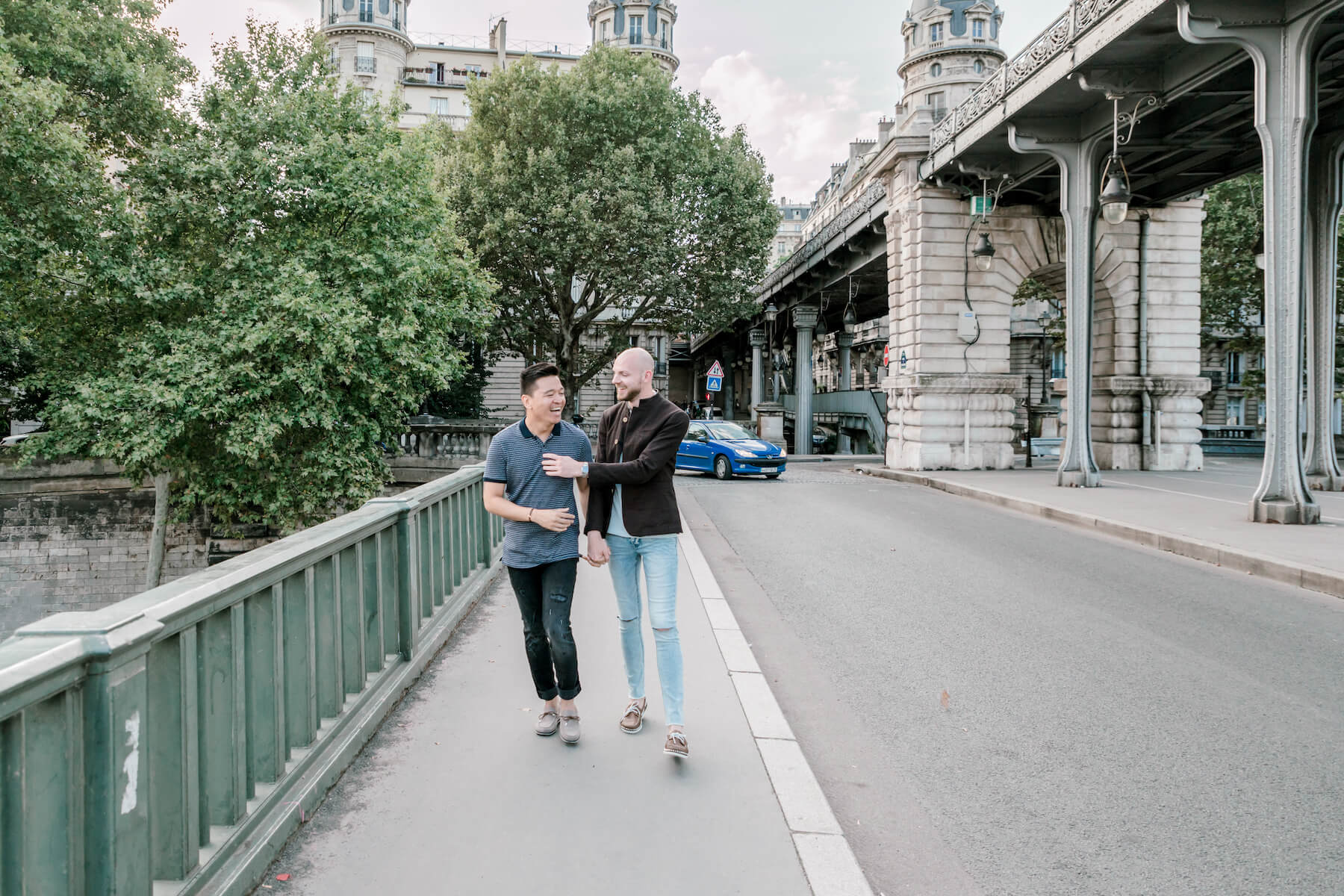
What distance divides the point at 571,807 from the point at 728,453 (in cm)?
1769

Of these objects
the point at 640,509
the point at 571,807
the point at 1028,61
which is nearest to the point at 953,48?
the point at 1028,61

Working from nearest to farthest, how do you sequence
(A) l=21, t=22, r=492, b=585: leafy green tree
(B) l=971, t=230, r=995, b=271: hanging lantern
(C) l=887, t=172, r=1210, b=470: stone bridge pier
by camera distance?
(A) l=21, t=22, r=492, b=585: leafy green tree < (B) l=971, t=230, r=995, b=271: hanging lantern < (C) l=887, t=172, r=1210, b=470: stone bridge pier

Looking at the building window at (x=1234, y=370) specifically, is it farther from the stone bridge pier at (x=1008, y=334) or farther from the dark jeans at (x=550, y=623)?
the dark jeans at (x=550, y=623)

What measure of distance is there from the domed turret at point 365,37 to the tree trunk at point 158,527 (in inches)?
1804

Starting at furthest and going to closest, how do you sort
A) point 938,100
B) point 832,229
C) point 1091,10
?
point 938,100
point 832,229
point 1091,10

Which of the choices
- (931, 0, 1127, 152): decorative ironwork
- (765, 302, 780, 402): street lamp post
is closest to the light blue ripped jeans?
(931, 0, 1127, 152): decorative ironwork

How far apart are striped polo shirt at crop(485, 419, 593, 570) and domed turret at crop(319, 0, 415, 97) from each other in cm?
6507

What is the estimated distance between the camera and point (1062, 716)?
15.3ft

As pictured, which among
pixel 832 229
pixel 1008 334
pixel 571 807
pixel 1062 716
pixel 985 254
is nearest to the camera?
pixel 571 807

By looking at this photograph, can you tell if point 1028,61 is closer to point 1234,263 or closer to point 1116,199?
point 1116,199

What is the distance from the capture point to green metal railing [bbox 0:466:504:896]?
1.90 meters

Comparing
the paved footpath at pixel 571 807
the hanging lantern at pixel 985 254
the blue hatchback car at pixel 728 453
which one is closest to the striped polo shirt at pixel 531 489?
the paved footpath at pixel 571 807

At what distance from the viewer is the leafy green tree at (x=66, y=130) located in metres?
18.7

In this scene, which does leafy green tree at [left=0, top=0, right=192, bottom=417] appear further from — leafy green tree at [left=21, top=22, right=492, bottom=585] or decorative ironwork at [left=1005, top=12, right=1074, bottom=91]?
decorative ironwork at [left=1005, top=12, right=1074, bottom=91]
